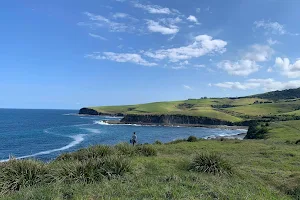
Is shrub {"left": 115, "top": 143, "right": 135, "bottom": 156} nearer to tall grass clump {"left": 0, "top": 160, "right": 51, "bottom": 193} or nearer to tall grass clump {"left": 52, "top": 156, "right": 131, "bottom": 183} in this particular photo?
tall grass clump {"left": 52, "top": 156, "right": 131, "bottom": 183}

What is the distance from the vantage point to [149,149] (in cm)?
1806

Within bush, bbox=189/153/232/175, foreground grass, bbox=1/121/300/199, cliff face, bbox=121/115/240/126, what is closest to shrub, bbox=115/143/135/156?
foreground grass, bbox=1/121/300/199

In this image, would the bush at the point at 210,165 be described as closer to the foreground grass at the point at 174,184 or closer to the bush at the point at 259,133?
the foreground grass at the point at 174,184

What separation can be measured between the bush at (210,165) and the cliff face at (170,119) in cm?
13397

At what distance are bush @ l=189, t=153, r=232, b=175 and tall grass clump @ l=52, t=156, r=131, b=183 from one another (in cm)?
308

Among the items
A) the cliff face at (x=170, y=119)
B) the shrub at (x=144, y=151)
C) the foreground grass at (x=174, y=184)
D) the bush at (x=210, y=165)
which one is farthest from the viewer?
the cliff face at (x=170, y=119)

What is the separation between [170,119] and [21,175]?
461 ft

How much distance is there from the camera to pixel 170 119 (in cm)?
15000

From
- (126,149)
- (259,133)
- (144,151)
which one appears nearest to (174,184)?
(126,149)

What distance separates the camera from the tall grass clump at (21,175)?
9.99 metres

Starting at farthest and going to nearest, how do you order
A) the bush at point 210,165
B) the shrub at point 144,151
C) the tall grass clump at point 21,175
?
the shrub at point 144,151 → the bush at point 210,165 → the tall grass clump at point 21,175

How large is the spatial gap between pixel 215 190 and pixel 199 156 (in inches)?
164

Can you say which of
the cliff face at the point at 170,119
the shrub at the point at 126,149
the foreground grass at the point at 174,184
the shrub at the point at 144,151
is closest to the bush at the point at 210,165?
the foreground grass at the point at 174,184

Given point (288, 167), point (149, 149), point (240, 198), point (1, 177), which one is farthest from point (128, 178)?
point (288, 167)
